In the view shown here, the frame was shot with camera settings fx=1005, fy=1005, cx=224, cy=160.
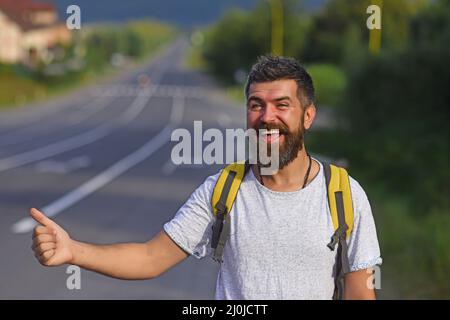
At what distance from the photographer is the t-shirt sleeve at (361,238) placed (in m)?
3.41

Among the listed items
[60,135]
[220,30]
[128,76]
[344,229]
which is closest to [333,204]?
[344,229]

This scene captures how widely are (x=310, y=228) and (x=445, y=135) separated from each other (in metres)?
17.7

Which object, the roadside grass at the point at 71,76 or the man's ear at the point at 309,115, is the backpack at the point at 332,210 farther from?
the roadside grass at the point at 71,76

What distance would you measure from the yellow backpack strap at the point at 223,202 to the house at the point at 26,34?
82.3 meters

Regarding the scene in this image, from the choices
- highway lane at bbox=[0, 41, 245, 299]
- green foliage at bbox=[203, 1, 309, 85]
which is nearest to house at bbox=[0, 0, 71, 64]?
green foliage at bbox=[203, 1, 309, 85]

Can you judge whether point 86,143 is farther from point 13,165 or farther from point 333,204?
point 333,204

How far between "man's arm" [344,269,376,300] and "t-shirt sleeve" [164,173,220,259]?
49 cm

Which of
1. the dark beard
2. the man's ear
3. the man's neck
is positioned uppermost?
the man's ear

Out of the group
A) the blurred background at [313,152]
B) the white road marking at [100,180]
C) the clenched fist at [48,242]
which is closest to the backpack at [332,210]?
the clenched fist at [48,242]

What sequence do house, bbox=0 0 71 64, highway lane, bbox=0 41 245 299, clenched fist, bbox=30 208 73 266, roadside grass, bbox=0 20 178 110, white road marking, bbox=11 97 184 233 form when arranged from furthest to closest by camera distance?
1. house, bbox=0 0 71 64
2. roadside grass, bbox=0 20 178 110
3. white road marking, bbox=11 97 184 233
4. highway lane, bbox=0 41 245 299
5. clenched fist, bbox=30 208 73 266

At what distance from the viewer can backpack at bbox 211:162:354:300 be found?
334 centimetres

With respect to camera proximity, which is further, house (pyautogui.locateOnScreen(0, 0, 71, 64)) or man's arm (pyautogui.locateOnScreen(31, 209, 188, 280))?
house (pyautogui.locateOnScreen(0, 0, 71, 64))

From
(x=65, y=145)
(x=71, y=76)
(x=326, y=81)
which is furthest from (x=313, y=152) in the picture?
(x=71, y=76)

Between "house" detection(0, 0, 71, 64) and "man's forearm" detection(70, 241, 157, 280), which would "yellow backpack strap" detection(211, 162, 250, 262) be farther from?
"house" detection(0, 0, 71, 64)
